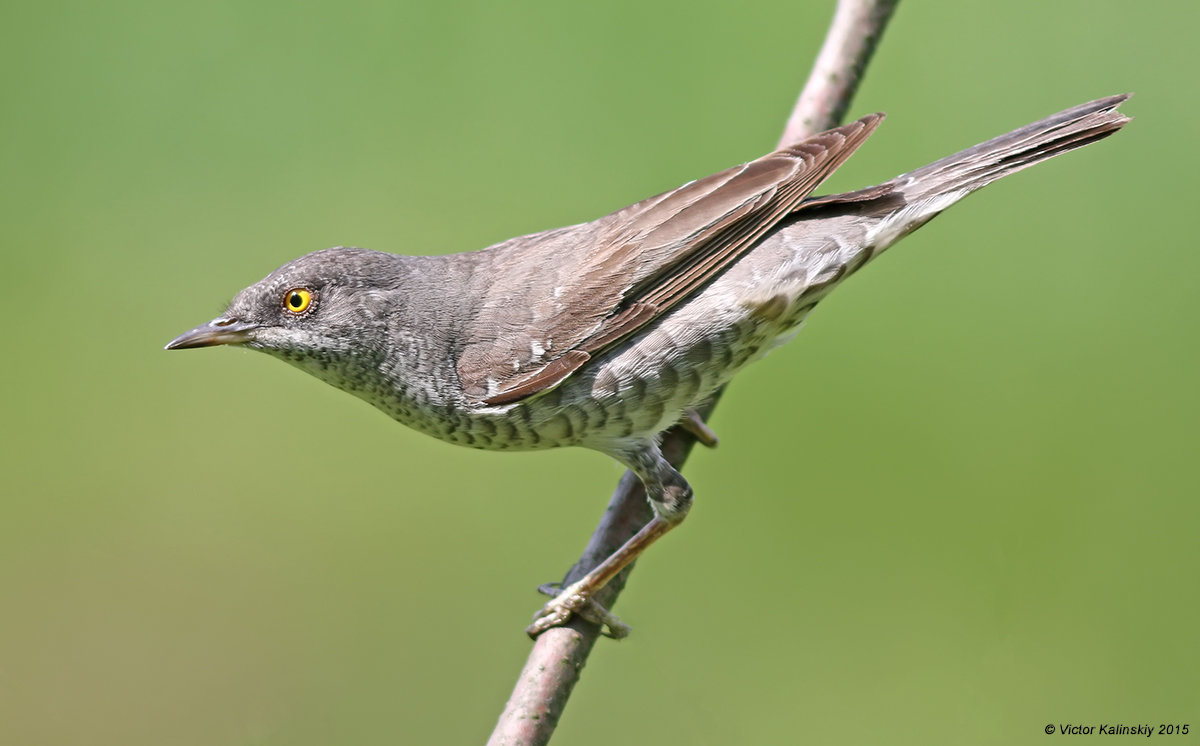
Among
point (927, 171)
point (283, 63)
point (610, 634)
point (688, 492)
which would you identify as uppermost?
point (283, 63)

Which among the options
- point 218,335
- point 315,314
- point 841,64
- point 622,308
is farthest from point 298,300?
point 841,64

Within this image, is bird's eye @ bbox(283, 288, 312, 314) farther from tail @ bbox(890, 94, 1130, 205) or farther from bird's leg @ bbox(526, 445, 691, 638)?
tail @ bbox(890, 94, 1130, 205)

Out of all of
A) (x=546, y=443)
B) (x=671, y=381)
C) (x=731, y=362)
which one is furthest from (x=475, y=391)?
(x=731, y=362)

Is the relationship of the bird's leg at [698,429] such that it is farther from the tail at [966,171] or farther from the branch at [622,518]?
the tail at [966,171]

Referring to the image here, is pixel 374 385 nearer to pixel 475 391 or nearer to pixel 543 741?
pixel 475 391

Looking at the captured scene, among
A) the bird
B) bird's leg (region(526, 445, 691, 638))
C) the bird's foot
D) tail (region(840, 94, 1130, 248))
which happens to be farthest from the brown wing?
the bird's foot

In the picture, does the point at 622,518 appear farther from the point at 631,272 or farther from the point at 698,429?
the point at 631,272

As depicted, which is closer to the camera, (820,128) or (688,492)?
(688,492)
